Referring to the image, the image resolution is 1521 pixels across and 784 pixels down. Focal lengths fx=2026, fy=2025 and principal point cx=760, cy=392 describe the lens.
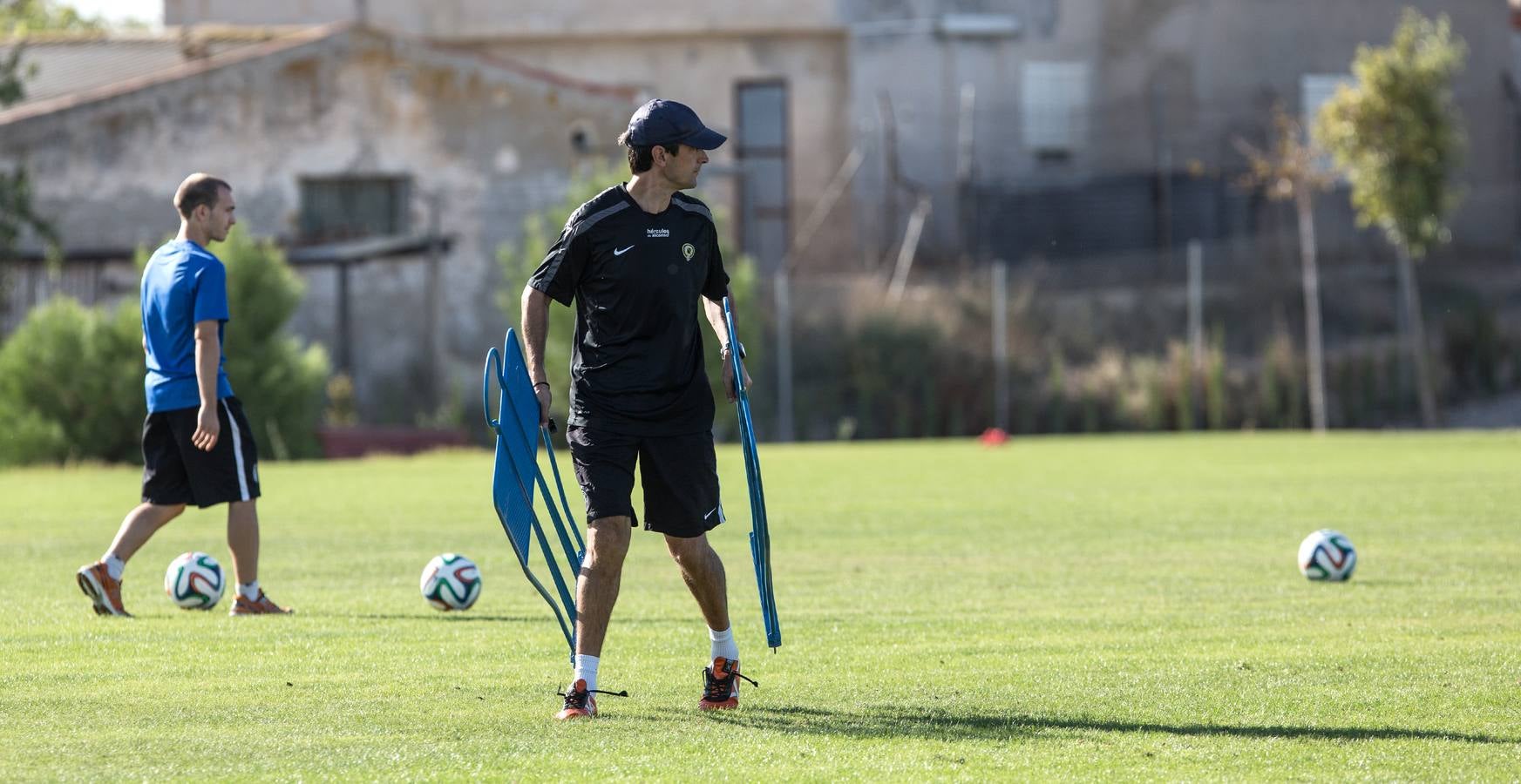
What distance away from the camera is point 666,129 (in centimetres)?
695

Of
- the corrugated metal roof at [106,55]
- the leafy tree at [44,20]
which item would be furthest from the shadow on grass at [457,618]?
the leafy tree at [44,20]

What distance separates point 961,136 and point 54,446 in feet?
77.2

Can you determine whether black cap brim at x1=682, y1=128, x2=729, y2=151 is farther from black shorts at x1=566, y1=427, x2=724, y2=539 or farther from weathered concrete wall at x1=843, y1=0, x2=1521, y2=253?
weathered concrete wall at x1=843, y1=0, x2=1521, y2=253

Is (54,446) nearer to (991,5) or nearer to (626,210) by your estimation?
(626,210)

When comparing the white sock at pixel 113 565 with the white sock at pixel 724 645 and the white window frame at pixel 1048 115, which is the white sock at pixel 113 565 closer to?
the white sock at pixel 724 645

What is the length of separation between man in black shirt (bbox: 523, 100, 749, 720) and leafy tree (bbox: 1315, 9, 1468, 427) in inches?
1035

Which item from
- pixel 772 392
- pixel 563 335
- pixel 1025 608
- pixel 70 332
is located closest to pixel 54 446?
pixel 70 332

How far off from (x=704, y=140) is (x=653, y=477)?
1.19m

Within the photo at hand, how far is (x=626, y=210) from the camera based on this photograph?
7082 mm

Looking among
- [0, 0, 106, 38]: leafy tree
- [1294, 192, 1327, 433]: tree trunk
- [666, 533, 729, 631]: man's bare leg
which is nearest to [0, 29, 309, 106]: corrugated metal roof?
[0, 0, 106, 38]: leafy tree

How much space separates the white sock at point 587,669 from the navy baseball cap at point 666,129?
178cm

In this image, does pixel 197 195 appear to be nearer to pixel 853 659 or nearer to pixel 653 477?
pixel 653 477

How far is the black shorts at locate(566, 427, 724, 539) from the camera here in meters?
7.03

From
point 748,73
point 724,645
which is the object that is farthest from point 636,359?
point 748,73
